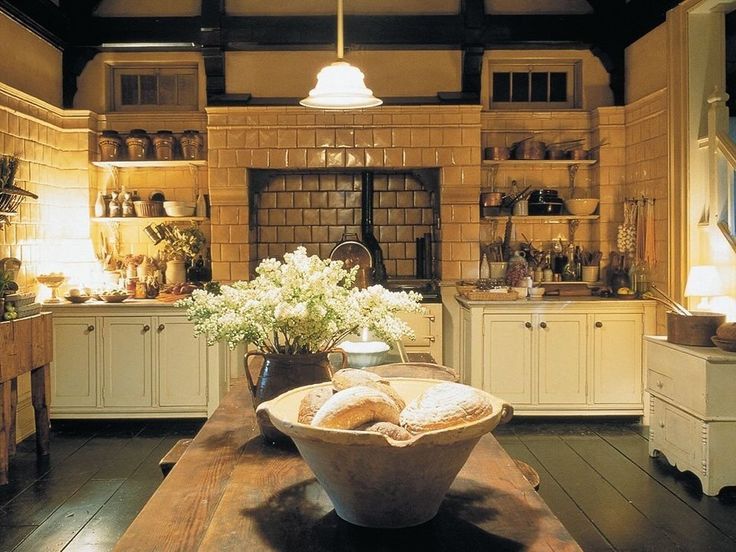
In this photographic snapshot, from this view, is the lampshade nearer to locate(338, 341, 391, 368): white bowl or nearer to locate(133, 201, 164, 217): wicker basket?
locate(338, 341, 391, 368): white bowl

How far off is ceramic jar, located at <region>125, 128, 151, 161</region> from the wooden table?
1.79 metres

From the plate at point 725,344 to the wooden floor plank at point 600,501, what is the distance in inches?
38.8

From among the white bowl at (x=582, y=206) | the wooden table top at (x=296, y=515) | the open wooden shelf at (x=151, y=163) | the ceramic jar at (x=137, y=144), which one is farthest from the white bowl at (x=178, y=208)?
the wooden table top at (x=296, y=515)

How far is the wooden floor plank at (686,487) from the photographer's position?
12.0 feet

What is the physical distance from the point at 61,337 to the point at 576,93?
184 inches

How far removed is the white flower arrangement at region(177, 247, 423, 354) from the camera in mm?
2004

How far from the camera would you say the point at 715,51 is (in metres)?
A: 4.92

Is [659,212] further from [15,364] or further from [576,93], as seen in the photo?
[15,364]

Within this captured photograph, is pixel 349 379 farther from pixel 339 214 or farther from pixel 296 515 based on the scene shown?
pixel 339 214

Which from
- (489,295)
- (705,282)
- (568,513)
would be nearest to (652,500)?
(568,513)

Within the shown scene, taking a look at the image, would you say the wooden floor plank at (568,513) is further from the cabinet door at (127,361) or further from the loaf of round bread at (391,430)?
the cabinet door at (127,361)

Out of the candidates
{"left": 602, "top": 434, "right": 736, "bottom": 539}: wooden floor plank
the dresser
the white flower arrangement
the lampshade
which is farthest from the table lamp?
the white flower arrangement

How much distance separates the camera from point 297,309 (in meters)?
1.94

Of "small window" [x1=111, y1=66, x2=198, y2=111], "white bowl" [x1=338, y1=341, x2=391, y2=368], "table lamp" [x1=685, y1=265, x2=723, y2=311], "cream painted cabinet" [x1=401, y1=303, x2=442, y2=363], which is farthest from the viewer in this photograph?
"small window" [x1=111, y1=66, x2=198, y2=111]
